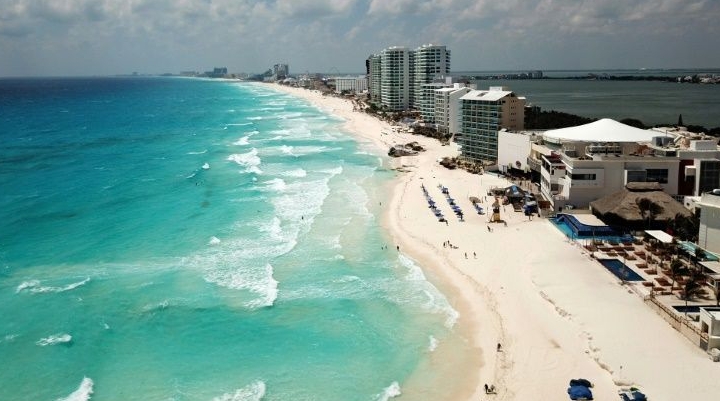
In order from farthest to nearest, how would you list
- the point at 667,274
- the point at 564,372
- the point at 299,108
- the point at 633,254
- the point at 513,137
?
the point at 299,108 < the point at 513,137 < the point at 633,254 < the point at 667,274 < the point at 564,372

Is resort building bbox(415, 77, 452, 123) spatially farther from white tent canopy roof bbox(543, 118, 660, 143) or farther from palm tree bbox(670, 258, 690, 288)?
palm tree bbox(670, 258, 690, 288)

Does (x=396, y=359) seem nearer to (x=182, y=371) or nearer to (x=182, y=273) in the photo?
(x=182, y=371)

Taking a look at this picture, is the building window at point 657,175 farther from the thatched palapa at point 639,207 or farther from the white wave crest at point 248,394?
the white wave crest at point 248,394

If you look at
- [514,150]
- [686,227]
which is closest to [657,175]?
[686,227]

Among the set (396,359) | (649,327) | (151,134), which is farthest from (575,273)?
(151,134)

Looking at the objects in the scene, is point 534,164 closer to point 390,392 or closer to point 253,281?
point 253,281

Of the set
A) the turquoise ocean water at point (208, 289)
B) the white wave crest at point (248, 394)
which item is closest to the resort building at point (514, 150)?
the turquoise ocean water at point (208, 289)

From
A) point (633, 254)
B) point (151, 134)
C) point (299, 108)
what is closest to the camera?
point (633, 254)
